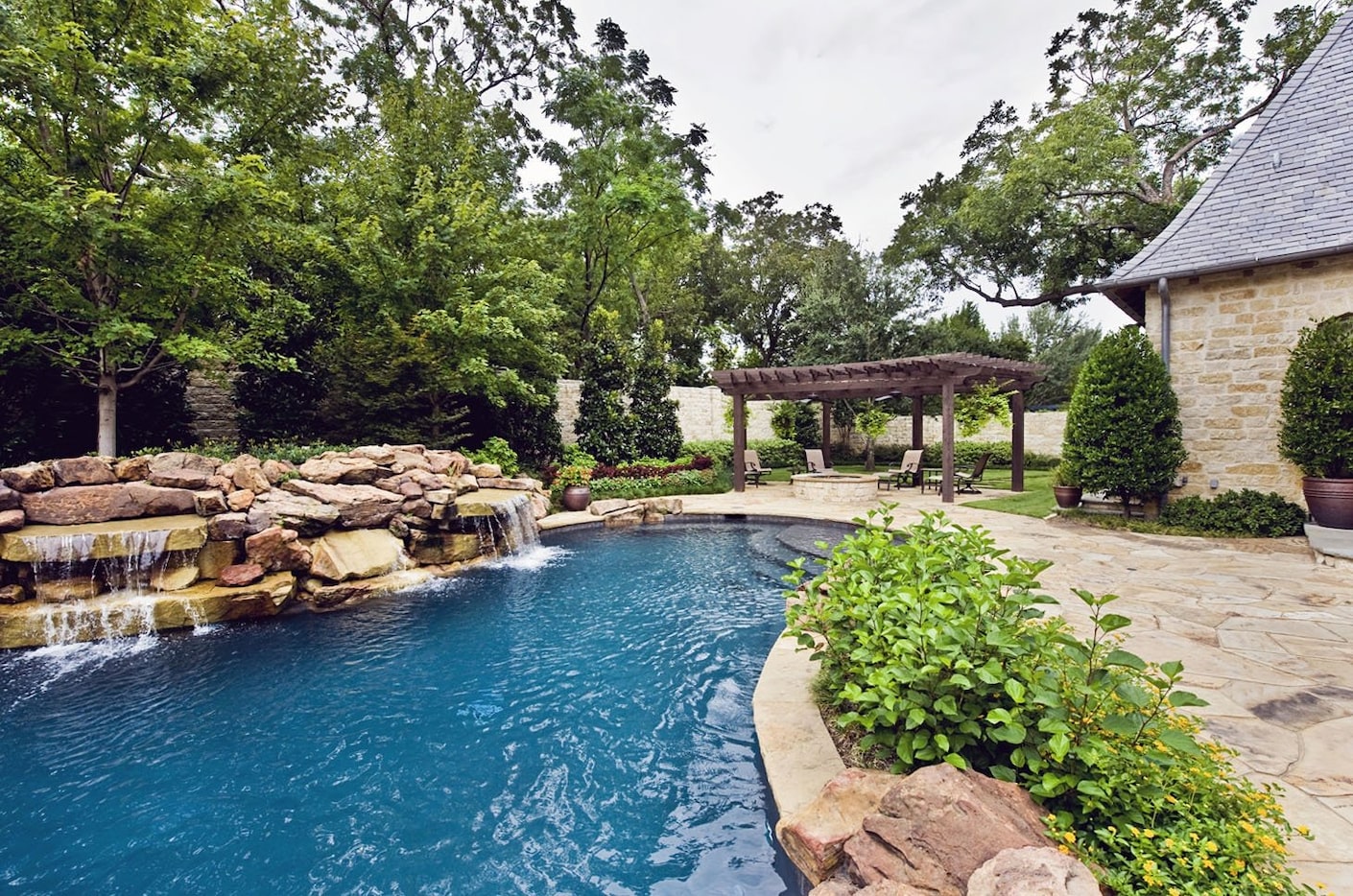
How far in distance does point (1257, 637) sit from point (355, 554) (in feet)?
25.8

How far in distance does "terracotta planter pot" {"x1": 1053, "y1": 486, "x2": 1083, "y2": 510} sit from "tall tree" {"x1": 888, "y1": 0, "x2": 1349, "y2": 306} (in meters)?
10.3

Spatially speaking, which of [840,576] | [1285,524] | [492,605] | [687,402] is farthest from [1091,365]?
[687,402]

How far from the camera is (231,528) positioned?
18.8 ft

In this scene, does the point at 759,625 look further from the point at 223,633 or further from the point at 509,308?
the point at 509,308

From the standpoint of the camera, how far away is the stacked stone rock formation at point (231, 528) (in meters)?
5.20

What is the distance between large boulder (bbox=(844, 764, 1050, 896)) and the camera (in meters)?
1.64

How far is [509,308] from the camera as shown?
455 inches

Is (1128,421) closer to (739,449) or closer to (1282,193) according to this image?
(1282,193)

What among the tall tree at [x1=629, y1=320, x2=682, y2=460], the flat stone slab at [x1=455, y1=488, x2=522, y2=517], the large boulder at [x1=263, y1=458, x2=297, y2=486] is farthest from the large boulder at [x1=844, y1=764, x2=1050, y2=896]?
the tall tree at [x1=629, y1=320, x2=682, y2=460]

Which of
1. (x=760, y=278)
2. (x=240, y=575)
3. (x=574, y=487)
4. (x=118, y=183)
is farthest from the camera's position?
(x=760, y=278)

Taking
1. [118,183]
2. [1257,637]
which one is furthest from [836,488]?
[118,183]

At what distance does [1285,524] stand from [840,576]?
7.25 m

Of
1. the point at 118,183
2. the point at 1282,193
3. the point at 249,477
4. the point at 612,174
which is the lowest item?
the point at 249,477

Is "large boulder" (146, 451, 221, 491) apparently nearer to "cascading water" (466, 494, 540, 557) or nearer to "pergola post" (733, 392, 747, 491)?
"cascading water" (466, 494, 540, 557)
